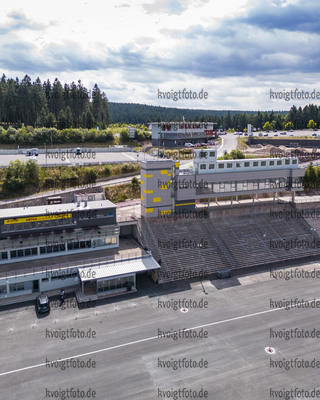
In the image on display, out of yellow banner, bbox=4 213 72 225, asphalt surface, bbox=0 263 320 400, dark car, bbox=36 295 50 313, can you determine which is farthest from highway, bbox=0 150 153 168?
asphalt surface, bbox=0 263 320 400

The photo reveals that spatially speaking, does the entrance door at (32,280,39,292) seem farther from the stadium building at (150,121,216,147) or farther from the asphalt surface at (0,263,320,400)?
the stadium building at (150,121,216,147)

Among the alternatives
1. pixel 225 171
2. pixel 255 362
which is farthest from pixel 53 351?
pixel 225 171

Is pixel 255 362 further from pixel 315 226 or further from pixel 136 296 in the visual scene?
pixel 315 226

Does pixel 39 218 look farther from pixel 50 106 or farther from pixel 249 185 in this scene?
pixel 50 106

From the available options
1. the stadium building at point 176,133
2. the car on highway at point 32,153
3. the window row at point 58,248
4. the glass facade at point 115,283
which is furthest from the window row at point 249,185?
the car on highway at point 32,153

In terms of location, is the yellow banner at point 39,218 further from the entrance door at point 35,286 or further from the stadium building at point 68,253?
the entrance door at point 35,286

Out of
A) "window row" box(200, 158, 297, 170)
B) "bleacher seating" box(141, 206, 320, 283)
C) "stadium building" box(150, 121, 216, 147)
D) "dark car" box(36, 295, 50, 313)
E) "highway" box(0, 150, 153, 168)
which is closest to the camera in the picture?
"dark car" box(36, 295, 50, 313)

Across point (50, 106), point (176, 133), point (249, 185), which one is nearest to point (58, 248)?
point (249, 185)
